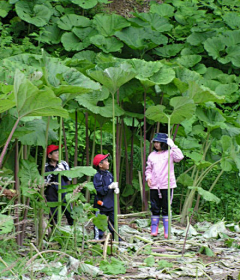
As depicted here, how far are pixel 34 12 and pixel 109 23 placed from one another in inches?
58.6

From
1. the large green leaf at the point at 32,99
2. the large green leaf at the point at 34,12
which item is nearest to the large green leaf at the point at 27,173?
the large green leaf at the point at 32,99

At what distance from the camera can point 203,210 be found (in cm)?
630

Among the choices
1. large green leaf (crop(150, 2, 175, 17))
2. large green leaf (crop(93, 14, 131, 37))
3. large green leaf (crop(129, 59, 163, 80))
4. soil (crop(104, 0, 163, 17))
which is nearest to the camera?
→ large green leaf (crop(129, 59, 163, 80))

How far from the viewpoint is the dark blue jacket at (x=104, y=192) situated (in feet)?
14.7

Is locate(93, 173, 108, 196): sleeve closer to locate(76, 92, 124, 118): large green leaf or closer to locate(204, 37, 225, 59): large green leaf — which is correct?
locate(76, 92, 124, 118): large green leaf

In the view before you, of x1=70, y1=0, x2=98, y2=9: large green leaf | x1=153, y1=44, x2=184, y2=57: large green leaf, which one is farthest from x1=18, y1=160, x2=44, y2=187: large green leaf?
x1=70, y1=0, x2=98, y2=9: large green leaf

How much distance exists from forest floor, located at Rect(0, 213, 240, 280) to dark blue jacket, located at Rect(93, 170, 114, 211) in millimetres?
323

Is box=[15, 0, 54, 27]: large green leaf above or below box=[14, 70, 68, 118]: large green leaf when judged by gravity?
above

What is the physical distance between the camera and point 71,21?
29.3 ft

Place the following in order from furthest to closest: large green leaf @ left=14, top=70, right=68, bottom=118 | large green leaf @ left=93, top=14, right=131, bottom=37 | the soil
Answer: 1. the soil
2. large green leaf @ left=93, top=14, right=131, bottom=37
3. large green leaf @ left=14, top=70, right=68, bottom=118

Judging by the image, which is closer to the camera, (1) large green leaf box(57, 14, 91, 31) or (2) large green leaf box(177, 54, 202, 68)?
(2) large green leaf box(177, 54, 202, 68)

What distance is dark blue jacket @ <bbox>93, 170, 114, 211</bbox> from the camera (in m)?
4.47

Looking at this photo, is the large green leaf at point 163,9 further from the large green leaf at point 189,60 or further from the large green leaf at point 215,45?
the large green leaf at point 189,60

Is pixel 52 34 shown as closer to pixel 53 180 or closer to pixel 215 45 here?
pixel 215 45
